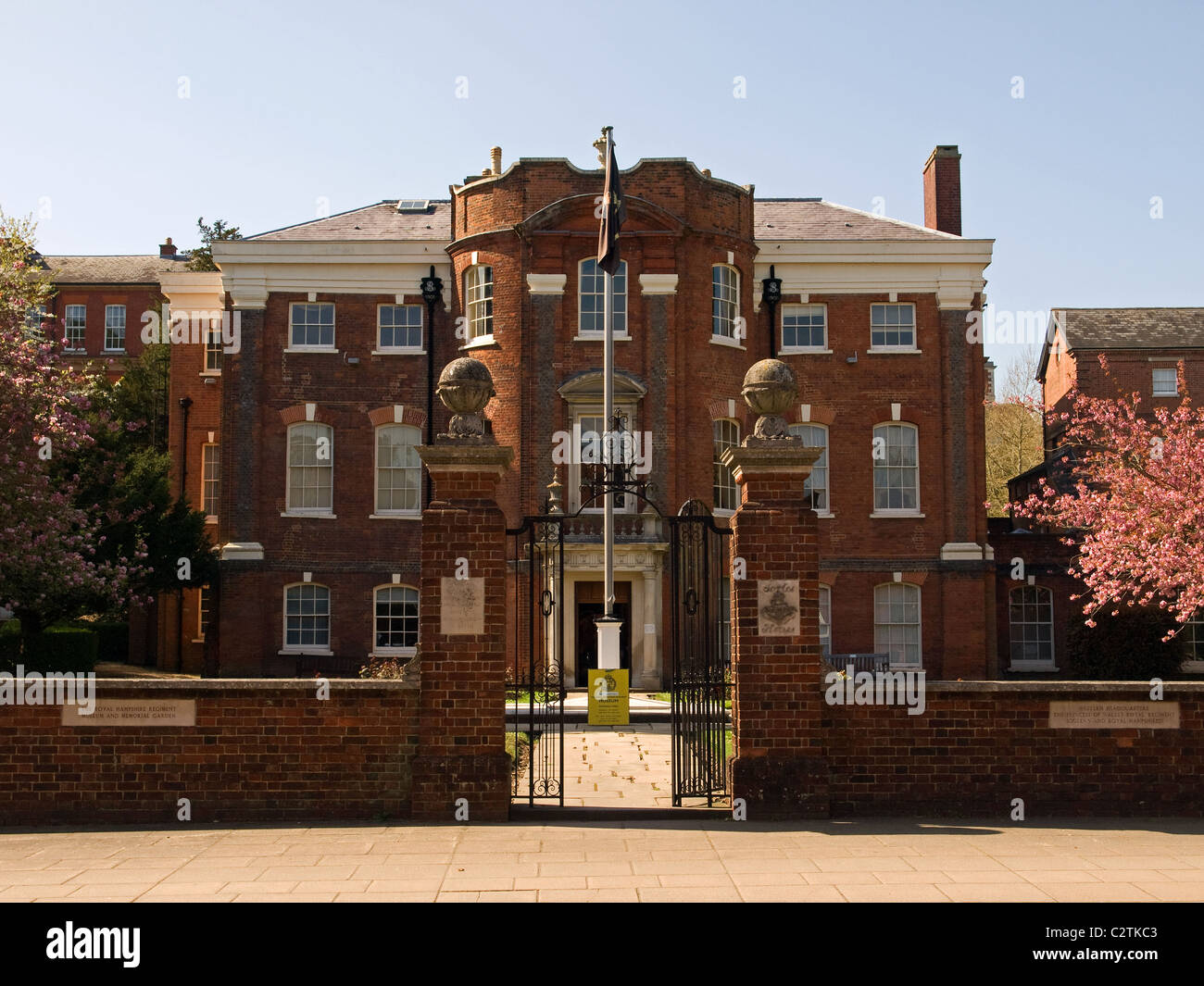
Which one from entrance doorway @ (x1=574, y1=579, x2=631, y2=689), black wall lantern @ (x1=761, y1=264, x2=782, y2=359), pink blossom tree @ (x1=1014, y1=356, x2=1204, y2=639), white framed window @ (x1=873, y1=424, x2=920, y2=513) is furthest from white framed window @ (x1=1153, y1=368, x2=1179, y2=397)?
entrance doorway @ (x1=574, y1=579, x2=631, y2=689)

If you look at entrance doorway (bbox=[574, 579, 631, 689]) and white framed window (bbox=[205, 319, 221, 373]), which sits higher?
white framed window (bbox=[205, 319, 221, 373])

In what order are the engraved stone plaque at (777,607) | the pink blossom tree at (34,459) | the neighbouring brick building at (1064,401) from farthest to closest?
1. the neighbouring brick building at (1064,401)
2. the pink blossom tree at (34,459)
3. the engraved stone plaque at (777,607)

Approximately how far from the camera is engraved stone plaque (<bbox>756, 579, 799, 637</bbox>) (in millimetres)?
10578

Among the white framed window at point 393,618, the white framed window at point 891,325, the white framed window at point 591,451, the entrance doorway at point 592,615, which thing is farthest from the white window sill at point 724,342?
the white framed window at point 393,618

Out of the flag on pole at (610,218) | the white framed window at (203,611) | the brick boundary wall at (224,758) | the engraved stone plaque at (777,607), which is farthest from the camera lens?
the white framed window at (203,611)

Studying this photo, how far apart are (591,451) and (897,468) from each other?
8467 mm

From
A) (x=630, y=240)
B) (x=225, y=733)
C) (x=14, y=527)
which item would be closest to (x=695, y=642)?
(x=225, y=733)

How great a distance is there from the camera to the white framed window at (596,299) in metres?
27.4

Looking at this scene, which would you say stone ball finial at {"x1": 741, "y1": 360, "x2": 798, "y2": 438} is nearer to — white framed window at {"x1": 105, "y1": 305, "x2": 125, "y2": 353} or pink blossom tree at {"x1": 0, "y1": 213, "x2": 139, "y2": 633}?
pink blossom tree at {"x1": 0, "y1": 213, "x2": 139, "y2": 633}

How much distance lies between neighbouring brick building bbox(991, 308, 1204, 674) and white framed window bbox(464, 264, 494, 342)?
14393 millimetres

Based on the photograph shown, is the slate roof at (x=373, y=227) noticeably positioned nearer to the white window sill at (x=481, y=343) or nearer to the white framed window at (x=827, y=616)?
the white window sill at (x=481, y=343)

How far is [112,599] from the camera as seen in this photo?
25.3 m

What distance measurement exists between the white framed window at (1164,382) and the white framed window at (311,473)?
90.0 feet

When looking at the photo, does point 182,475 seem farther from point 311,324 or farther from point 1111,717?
point 1111,717
